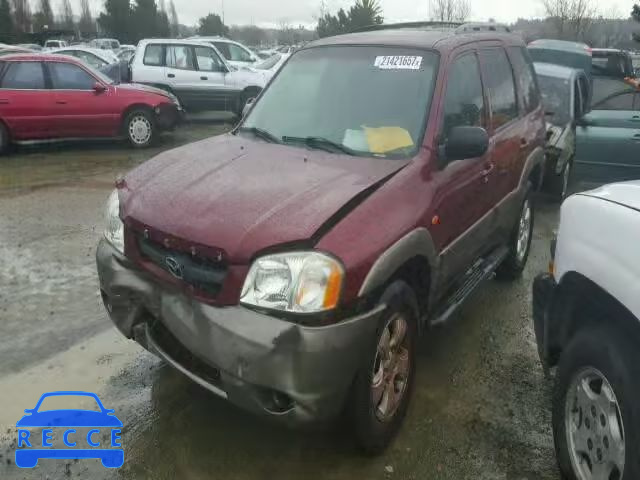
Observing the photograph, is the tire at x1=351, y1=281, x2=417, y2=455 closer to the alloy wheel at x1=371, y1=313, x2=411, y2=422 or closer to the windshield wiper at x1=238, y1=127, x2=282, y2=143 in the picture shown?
the alloy wheel at x1=371, y1=313, x2=411, y2=422

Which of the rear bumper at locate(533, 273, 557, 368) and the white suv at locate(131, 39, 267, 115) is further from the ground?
the white suv at locate(131, 39, 267, 115)

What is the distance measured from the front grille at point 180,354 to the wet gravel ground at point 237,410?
0.48 meters

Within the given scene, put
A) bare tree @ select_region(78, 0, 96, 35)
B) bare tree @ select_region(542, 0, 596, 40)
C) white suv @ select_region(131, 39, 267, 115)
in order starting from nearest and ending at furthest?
white suv @ select_region(131, 39, 267, 115) → bare tree @ select_region(542, 0, 596, 40) → bare tree @ select_region(78, 0, 96, 35)

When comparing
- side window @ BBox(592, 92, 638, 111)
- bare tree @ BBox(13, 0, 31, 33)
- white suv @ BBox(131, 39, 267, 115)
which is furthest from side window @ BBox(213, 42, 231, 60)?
bare tree @ BBox(13, 0, 31, 33)

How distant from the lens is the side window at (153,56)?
13.0 meters

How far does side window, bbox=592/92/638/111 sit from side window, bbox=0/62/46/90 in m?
8.62

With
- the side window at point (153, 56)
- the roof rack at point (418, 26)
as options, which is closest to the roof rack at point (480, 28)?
the roof rack at point (418, 26)

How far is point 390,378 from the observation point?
2928 millimetres

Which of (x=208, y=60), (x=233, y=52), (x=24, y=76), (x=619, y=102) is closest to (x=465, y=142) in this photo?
(x=619, y=102)

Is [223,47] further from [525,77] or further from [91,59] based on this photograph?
[525,77]

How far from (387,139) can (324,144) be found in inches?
14.5

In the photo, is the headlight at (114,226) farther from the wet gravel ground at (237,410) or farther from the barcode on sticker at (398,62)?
the barcode on sticker at (398,62)

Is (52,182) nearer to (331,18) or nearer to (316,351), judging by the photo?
(316,351)

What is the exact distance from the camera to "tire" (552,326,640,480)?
213 cm
